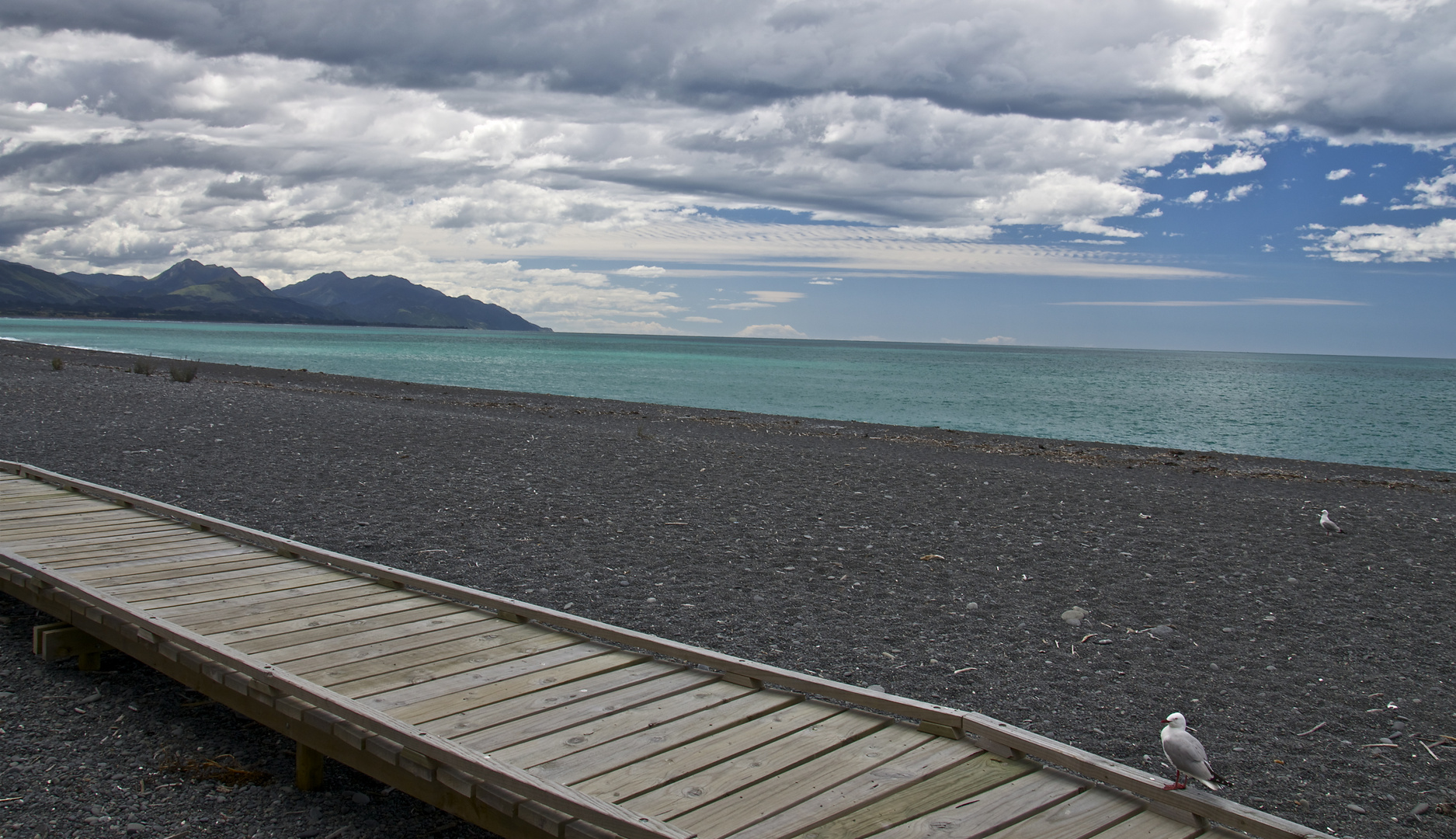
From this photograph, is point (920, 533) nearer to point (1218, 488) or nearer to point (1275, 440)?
point (1218, 488)

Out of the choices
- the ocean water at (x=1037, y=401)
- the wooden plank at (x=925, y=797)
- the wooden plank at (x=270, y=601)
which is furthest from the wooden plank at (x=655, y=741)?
the ocean water at (x=1037, y=401)

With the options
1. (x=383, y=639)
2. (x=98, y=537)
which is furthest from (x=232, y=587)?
(x=98, y=537)

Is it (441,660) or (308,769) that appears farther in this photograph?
(441,660)

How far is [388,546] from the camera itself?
28.9 ft

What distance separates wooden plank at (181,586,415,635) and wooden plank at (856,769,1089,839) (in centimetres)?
386

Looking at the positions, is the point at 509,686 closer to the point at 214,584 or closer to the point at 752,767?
the point at 752,767

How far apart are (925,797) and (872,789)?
0.71 ft

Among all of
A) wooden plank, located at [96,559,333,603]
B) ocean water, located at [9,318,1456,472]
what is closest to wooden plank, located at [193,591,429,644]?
wooden plank, located at [96,559,333,603]

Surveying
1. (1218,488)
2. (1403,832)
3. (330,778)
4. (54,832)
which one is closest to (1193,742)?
(1403,832)

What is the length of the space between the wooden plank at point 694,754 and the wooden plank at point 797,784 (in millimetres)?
189

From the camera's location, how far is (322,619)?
5.40m

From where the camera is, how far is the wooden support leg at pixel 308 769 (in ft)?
14.3

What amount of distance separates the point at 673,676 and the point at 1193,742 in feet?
8.23

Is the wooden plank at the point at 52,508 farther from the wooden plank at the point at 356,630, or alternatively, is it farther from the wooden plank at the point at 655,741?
the wooden plank at the point at 655,741
